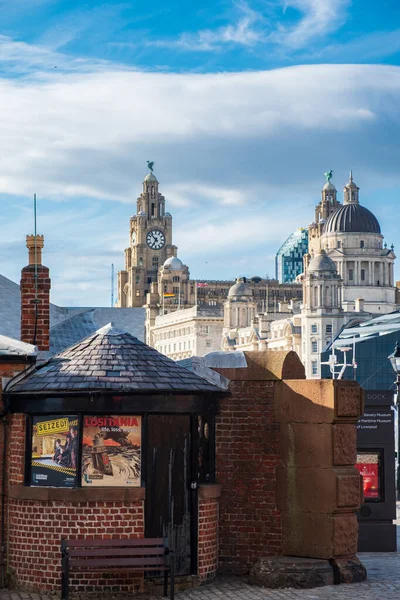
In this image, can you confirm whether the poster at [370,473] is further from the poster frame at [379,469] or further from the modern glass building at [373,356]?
the modern glass building at [373,356]

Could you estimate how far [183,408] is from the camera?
16.7 metres

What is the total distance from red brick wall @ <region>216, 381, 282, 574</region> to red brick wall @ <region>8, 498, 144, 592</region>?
72.0 inches

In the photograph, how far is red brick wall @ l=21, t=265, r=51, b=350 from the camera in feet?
62.4

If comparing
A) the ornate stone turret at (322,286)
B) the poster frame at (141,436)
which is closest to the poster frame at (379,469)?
the poster frame at (141,436)

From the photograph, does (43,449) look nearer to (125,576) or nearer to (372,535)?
(125,576)

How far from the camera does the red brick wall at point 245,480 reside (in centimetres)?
1769

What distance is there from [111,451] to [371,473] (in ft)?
21.5

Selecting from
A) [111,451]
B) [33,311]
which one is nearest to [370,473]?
[33,311]

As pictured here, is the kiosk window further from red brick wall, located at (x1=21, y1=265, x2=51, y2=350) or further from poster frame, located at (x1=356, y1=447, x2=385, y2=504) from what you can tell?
red brick wall, located at (x1=21, y1=265, x2=51, y2=350)

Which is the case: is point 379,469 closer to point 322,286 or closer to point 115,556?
point 115,556

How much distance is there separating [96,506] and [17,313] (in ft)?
44.3

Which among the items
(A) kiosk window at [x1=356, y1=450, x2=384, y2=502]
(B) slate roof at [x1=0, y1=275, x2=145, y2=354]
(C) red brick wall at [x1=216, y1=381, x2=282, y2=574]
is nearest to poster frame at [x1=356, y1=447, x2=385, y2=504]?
(A) kiosk window at [x1=356, y1=450, x2=384, y2=502]

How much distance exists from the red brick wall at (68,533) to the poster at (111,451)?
0.32 meters

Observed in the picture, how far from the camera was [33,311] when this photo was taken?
19.1m
